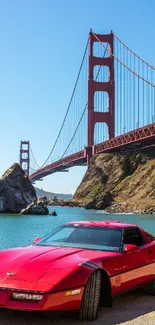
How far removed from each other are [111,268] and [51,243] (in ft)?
3.01

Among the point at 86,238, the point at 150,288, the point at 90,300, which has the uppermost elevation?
the point at 86,238

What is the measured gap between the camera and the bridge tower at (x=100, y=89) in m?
89.9

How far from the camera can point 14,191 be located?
61.3 metres

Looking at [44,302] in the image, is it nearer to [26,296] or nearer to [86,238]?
[26,296]

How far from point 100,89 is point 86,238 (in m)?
87.4

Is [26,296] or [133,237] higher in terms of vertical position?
[133,237]

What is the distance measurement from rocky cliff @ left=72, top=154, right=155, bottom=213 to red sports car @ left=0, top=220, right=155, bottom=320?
198 ft

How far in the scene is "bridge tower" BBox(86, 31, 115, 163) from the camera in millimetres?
89875

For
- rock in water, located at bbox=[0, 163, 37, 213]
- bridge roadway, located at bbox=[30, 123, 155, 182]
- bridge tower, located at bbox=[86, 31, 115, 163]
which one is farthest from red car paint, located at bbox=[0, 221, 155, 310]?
bridge tower, located at bbox=[86, 31, 115, 163]

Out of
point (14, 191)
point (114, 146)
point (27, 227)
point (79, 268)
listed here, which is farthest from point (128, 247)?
point (114, 146)

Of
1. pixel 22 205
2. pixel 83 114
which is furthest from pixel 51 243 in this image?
pixel 83 114

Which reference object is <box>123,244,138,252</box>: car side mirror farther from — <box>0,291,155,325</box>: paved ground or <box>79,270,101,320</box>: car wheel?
<box>79,270,101,320</box>: car wheel

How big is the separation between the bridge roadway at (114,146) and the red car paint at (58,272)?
60.2m

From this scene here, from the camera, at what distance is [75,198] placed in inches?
3895
